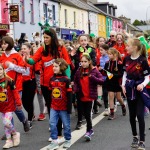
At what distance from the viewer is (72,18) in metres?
→ 46.4

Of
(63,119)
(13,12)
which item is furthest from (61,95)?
(13,12)

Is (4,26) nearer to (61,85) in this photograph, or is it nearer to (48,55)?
(48,55)

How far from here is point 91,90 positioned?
7.99 metres

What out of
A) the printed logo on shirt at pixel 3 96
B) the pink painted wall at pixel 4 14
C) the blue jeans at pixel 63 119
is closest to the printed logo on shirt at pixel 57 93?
the blue jeans at pixel 63 119

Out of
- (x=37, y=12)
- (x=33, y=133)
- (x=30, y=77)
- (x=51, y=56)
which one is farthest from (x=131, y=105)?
(x=37, y=12)

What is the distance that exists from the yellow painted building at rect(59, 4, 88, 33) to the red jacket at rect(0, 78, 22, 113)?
3504 centimetres

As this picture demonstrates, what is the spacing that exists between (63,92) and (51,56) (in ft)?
2.64

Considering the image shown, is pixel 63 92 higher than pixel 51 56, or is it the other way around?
pixel 51 56

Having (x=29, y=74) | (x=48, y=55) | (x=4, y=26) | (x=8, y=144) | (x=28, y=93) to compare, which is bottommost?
(x=8, y=144)

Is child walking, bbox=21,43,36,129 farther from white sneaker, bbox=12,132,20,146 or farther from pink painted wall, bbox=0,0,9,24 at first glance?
pink painted wall, bbox=0,0,9,24

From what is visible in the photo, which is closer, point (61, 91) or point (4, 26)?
point (61, 91)

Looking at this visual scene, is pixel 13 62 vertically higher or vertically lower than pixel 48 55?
lower

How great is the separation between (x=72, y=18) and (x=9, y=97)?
39.5 meters

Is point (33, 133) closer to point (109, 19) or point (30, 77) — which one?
point (30, 77)
